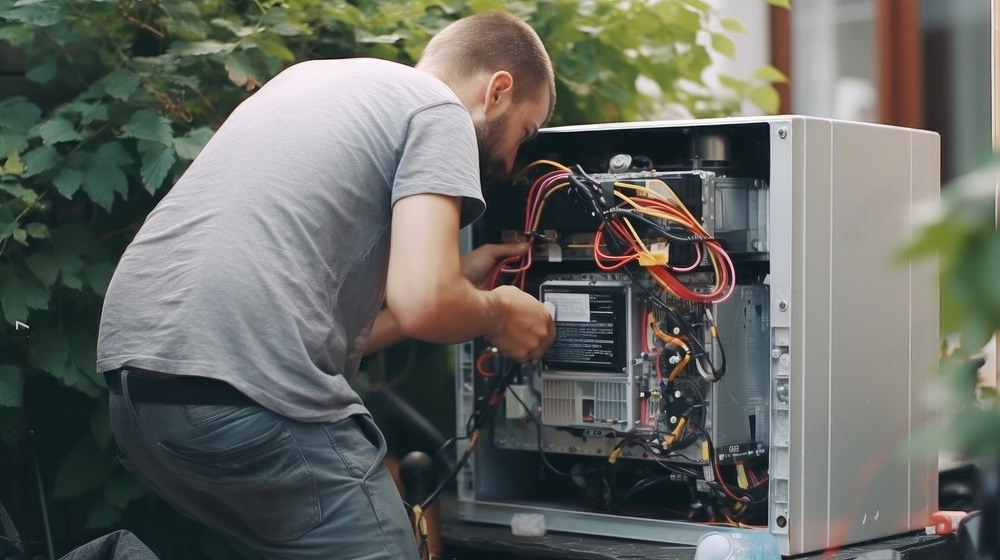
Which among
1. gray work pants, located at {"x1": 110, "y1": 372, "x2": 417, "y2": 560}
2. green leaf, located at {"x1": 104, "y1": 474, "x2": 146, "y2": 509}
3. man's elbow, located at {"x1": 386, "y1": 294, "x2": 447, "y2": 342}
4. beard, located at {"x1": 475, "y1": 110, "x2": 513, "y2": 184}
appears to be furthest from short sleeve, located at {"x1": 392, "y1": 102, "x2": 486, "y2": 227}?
green leaf, located at {"x1": 104, "y1": 474, "x2": 146, "y2": 509}

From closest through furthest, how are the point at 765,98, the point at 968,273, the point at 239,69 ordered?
the point at 968,273, the point at 239,69, the point at 765,98

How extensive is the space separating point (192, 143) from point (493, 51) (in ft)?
2.66

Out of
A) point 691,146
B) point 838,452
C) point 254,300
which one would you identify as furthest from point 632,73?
point 254,300

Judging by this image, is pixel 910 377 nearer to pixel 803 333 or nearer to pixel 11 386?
pixel 803 333

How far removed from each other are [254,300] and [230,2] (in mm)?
1478

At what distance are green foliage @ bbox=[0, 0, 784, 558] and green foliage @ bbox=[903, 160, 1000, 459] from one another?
2.26 m

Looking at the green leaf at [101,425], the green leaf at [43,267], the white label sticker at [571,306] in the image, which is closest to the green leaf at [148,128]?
the green leaf at [43,267]

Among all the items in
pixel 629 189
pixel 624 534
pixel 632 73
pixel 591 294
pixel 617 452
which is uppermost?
pixel 632 73

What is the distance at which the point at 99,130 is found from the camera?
108 inches

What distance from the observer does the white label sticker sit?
2.62 meters

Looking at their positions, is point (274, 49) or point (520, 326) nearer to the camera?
point (520, 326)

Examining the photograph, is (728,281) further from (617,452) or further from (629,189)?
(617,452)

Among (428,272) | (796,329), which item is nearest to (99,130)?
(428,272)

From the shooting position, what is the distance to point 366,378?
129 inches
